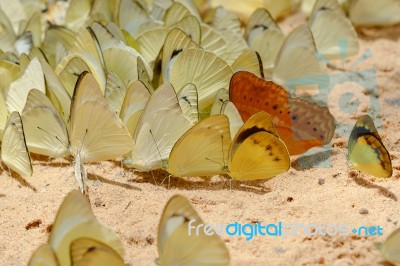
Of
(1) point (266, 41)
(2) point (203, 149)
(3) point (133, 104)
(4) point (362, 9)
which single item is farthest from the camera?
(4) point (362, 9)

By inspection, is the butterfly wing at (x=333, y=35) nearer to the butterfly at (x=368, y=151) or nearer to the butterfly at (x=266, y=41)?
the butterfly at (x=266, y=41)

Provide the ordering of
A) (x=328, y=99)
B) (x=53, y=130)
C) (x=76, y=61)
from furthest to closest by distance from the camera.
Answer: (x=328, y=99), (x=76, y=61), (x=53, y=130)

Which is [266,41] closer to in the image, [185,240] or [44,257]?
[185,240]

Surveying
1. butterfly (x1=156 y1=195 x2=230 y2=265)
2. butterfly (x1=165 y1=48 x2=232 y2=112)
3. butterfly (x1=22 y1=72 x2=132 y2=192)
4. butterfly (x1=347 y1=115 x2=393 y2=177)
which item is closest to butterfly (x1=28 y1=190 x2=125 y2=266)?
butterfly (x1=156 y1=195 x2=230 y2=265)

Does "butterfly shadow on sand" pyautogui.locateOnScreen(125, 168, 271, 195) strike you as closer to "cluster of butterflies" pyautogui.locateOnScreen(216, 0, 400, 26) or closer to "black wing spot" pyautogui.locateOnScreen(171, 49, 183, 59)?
"black wing spot" pyautogui.locateOnScreen(171, 49, 183, 59)

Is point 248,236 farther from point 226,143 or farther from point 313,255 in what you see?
point 226,143

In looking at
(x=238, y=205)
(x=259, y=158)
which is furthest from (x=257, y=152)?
(x=238, y=205)

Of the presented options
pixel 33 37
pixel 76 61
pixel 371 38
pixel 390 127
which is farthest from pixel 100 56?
pixel 371 38
